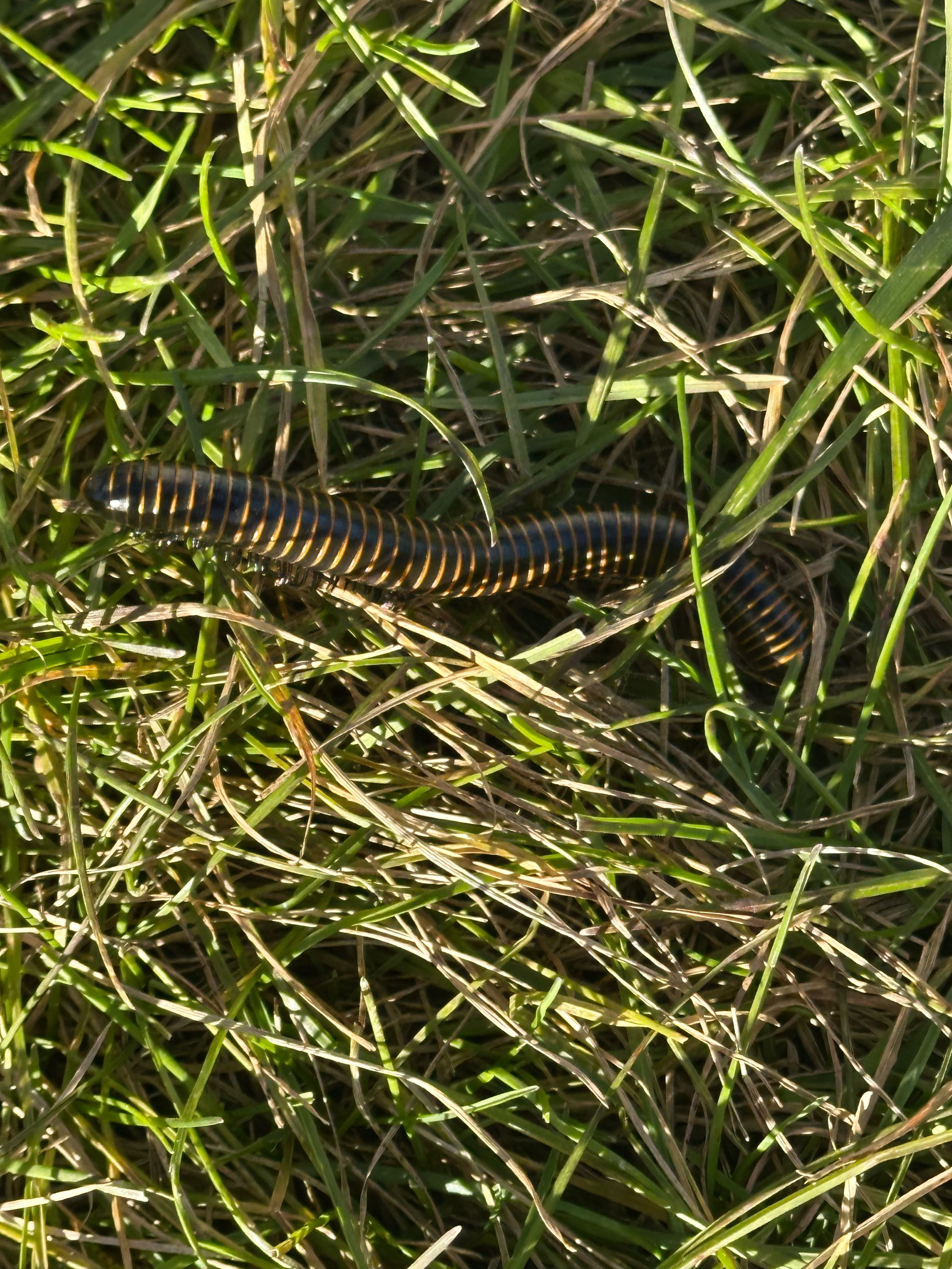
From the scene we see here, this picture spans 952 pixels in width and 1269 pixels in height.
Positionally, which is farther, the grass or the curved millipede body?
the grass

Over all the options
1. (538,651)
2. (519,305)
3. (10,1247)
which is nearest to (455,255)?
(519,305)

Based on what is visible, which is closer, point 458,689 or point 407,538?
point 407,538

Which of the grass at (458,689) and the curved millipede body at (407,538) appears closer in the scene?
the curved millipede body at (407,538)

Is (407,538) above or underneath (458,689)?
above
